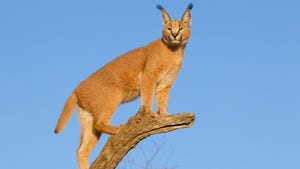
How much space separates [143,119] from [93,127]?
2.03m

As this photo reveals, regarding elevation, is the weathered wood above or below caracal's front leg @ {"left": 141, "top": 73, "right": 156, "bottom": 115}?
below

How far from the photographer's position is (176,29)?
10.4 metres

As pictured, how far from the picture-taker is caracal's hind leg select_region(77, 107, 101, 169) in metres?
10.1

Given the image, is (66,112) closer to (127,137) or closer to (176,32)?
(127,137)

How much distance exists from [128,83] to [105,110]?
2.31ft

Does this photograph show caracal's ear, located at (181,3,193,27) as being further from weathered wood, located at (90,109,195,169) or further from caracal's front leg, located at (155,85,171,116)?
weathered wood, located at (90,109,195,169)

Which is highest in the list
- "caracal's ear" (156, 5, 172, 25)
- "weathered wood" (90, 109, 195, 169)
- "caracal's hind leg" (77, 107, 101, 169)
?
"caracal's ear" (156, 5, 172, 25)

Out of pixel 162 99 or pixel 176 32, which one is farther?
pixel 162 99

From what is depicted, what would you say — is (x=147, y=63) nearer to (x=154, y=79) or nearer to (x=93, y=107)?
(x=154, y=79)

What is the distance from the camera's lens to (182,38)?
416 inches

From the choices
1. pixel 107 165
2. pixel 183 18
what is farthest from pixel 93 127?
pixel 183 18

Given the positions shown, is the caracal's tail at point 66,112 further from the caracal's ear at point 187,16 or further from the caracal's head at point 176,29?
the caracal's ear at point 187,16

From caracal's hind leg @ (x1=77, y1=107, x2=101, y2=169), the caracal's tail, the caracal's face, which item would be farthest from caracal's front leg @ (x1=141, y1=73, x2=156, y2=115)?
the caracal's tail

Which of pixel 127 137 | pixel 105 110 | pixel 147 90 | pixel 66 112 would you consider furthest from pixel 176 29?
pixel 127 137
